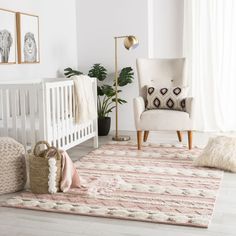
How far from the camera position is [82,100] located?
4.12 m

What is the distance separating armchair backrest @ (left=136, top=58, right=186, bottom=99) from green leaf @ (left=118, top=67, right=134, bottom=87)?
1.47 ft

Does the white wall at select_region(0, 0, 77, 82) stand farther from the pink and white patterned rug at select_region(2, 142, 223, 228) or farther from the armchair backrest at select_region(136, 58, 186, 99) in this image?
the pink and white patterned rug at select_region(2, 142, 223, 228)

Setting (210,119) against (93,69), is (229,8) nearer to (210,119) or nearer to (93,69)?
(210,119)

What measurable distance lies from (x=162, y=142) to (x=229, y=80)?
131 centimetres

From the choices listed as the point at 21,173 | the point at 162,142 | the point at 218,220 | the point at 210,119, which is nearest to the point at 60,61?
the point at 162,142

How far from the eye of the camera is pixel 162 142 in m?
4.83

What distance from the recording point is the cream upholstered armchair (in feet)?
14.2

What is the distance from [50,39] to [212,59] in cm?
207

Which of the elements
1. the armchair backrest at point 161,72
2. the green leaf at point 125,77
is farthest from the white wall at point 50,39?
the armchair backrest at point 161,72

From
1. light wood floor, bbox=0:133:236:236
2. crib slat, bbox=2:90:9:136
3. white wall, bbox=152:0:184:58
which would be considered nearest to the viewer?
light wood floor, bbox=0:133:236:236

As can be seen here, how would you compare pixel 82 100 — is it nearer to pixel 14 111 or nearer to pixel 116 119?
pixel 14 111

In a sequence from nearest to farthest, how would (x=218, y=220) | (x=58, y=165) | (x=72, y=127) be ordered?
(x=218, y=220), (x=58, y=165), (x=72, y=127)

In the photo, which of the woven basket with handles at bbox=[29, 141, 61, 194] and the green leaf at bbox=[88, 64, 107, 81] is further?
the green leaf at bbox=[88, 64, 107, 81]

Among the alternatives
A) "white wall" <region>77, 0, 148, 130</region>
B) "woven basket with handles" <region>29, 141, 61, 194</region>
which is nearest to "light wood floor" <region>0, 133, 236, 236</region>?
"woven basket with handles" <region>29, 141, 61, 194</region>
